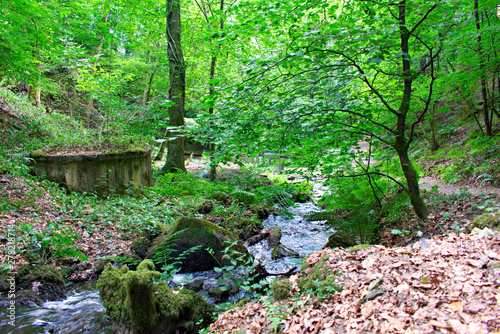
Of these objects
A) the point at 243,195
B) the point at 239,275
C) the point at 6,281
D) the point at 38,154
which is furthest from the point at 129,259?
the point at 38,154

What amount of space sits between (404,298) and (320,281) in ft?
2.44

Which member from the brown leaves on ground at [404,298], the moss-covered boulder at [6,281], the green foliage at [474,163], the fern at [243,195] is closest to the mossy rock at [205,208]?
the fern at [243,195]

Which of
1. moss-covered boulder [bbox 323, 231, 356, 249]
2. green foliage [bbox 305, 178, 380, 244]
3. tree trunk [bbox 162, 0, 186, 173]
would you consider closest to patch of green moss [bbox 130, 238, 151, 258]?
green foliage [bbox 305, 178, 380, 244]

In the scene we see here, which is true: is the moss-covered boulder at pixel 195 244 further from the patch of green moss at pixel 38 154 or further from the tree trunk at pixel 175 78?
the patch of green moss at pixel 38 154

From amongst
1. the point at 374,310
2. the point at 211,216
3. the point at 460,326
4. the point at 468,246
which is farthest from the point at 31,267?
the point at 468,246

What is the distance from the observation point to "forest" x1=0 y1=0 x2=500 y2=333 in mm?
2125

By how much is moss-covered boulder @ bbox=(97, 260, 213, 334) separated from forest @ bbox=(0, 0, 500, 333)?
0.05 feet

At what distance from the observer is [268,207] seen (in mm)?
8109

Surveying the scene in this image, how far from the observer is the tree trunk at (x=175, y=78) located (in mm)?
7574

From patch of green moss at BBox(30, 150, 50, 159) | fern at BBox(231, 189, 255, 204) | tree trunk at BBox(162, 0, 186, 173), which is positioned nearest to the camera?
patch of green moss at BBox(30, 150, 50, 159)

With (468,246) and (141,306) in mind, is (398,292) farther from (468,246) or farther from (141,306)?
(141,306)

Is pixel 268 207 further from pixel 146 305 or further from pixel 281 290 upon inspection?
pixel 146 305

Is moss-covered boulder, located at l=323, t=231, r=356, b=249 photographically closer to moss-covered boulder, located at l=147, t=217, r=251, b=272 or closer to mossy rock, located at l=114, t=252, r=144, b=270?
moss-covered boulder, located at l=147, t=217, r=251, b=272

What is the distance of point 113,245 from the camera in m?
4.49
